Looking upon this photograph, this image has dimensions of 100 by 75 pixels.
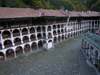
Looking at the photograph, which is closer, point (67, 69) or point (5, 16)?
point (67, 69)

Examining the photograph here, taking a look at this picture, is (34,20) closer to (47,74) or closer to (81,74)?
(47,74)

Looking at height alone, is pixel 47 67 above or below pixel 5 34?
below

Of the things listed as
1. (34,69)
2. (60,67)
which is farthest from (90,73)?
(34,69)

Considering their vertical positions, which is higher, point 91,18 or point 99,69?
point 91,18

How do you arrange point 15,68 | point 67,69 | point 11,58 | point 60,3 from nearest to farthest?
point 67,69
point 15,68
point 11,58
point 60,3

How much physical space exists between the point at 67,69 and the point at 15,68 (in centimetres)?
1114

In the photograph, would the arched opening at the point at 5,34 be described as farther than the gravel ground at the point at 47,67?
Yes

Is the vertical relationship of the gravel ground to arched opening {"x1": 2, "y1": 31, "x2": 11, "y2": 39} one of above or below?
below

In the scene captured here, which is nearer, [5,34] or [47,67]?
[47,67]

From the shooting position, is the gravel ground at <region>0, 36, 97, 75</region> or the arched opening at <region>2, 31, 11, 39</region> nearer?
the gravel ground at <region>0, 36, 97, 75</region>

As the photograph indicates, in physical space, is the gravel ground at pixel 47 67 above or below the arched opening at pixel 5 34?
below

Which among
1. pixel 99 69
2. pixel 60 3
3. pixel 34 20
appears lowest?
pixel 99 69

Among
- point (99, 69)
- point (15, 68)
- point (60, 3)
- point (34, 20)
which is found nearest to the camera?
point (99, 69)

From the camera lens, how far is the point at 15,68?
17172 mm
